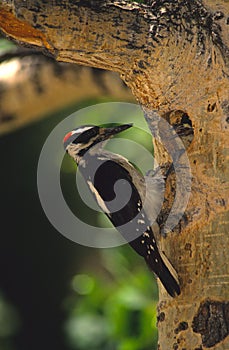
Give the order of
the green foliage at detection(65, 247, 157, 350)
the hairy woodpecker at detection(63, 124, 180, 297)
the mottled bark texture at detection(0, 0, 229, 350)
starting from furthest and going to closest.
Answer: the green foliage at detection(65, 247, 157, 350) → the hairy woodpecker at detection(63, 124, 180, 297) → the mottled bark texture at detection(0, 0, 229, 350)

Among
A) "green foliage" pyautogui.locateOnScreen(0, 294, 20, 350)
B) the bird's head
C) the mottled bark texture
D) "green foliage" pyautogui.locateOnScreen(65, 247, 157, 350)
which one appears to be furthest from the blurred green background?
the mottled bark texture

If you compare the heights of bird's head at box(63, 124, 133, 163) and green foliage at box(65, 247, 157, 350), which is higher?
bird's head at box(63, 124, 133, 163)

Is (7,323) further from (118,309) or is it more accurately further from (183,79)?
(183,79)

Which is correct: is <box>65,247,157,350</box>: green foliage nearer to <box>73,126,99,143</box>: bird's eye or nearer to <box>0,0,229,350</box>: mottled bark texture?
<box>73,126,99,143</box>: bird's eye

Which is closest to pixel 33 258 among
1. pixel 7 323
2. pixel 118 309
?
pixel 7 323

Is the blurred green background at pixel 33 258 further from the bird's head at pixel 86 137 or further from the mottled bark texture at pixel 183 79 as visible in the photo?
the mottled bark texture at pixel 183 79

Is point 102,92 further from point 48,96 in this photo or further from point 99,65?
point 99,65

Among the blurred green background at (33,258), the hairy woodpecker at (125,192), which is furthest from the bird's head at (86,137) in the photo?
the blurred green background at (33,258)
